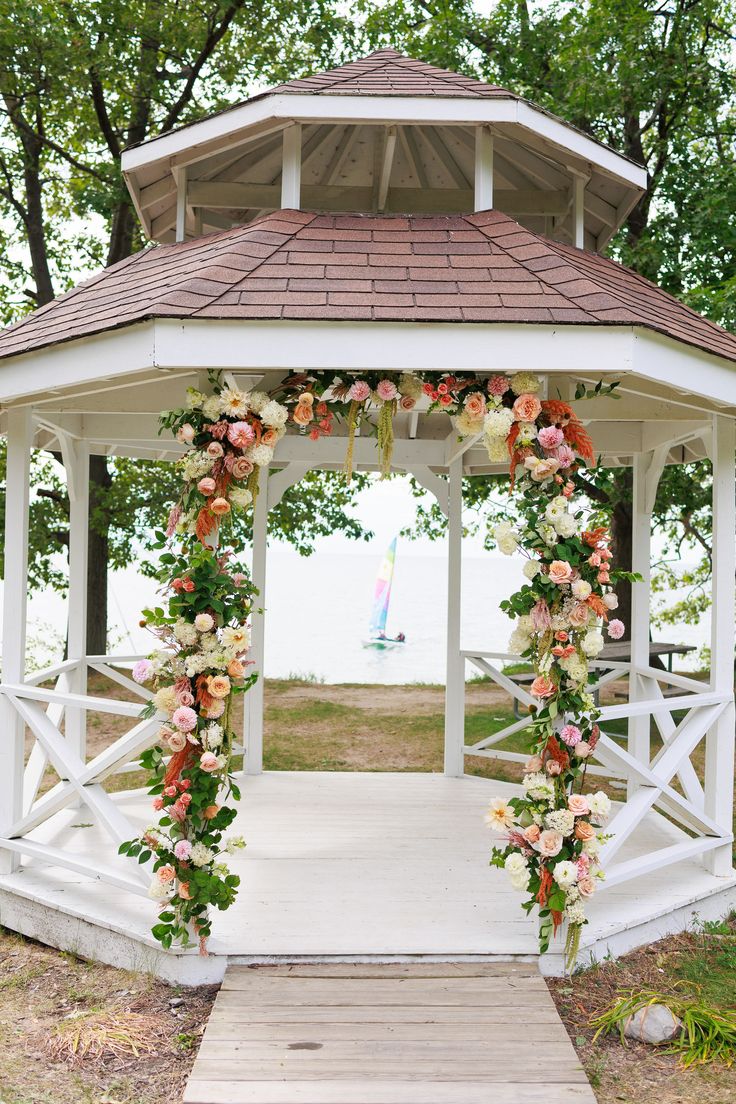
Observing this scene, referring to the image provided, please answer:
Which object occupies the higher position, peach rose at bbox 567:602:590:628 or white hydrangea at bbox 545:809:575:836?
peach rose at bbox 567:602:590:628

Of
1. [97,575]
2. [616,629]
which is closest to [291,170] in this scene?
[616,629]

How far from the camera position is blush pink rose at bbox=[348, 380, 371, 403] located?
4285 millimetres

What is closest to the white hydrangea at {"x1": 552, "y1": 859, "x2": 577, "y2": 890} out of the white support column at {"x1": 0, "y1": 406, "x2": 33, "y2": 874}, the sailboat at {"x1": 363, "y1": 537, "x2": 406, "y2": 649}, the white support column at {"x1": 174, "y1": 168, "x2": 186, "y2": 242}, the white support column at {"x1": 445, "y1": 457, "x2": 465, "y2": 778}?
the white support column at {"x1": 0, "y1": 406, "x2": 33, "y2": 874}

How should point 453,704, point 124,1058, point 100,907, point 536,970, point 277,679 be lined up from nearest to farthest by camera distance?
point 124,1058
point 536,970
point 100,907
point 453,704
point 277,679

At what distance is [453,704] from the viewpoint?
791 centimetres

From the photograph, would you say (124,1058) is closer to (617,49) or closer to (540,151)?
(540,151)

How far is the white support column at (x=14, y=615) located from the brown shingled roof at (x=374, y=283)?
646 millimetres

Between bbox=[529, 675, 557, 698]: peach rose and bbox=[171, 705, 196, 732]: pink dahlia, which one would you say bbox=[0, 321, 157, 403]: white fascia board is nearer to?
bbox=[171, 705, 196, 732]: pink dahlia

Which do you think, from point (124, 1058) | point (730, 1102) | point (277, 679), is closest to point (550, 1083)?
point (730, 1102)

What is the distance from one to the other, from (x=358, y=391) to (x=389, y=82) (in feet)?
7.71

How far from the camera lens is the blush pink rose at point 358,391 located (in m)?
4.29

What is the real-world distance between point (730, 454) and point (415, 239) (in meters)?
2.20

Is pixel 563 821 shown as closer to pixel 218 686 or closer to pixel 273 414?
pixel 218 686

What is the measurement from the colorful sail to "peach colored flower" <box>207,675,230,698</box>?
63.2 feet
